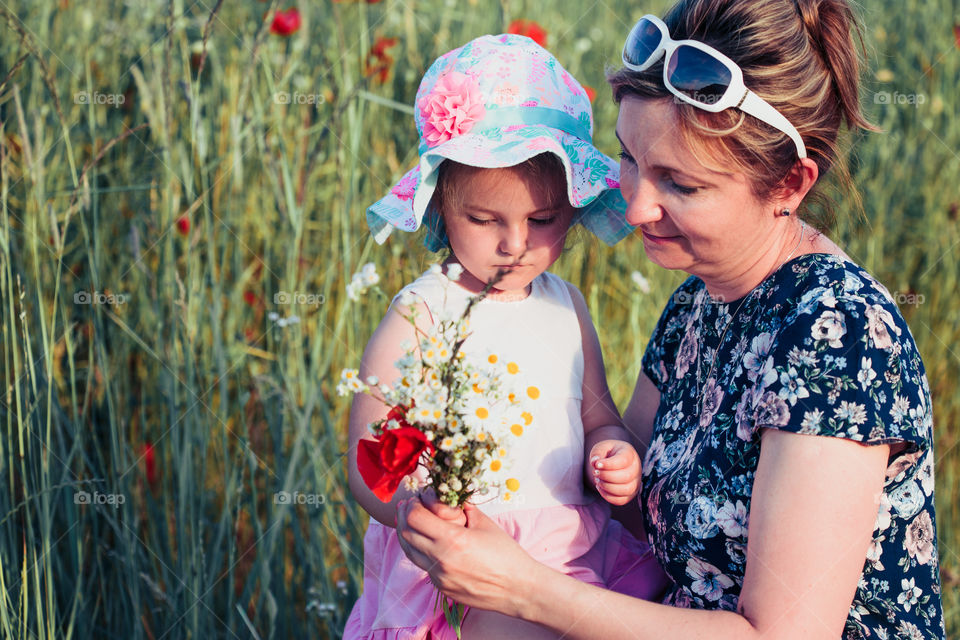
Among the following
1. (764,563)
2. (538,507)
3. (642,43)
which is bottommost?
(538,507)

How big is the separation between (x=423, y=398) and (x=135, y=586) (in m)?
1.21

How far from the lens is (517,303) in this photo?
1729mm

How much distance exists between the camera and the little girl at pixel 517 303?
1.53m

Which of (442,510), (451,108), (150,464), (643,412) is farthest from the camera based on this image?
(150,464)

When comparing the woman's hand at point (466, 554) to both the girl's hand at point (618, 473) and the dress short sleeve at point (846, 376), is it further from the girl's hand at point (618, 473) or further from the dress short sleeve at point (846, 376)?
the dress short sleeve at point (846, 376)

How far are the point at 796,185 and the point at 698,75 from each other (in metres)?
0.25

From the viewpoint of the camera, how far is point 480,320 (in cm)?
167

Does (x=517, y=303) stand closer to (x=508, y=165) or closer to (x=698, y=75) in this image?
(x=508, y=165)

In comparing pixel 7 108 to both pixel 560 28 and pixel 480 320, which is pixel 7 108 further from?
pixel 560 28

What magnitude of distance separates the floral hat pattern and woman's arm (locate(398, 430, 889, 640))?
1.95 ft

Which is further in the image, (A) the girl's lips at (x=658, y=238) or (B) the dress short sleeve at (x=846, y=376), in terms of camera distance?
(A) the girl's lips at (x=658, y=238)

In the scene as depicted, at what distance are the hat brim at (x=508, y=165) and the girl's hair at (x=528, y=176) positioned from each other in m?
0.02
